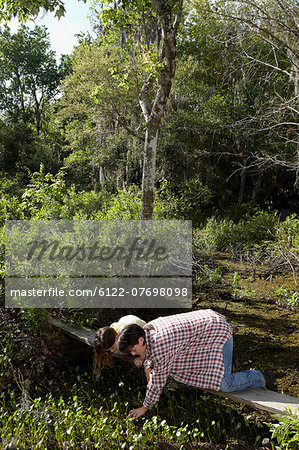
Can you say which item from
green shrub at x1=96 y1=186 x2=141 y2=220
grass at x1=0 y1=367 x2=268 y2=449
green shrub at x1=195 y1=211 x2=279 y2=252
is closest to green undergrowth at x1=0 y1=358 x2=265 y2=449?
grass at x1=0 y1=367 x2=268 y2=449

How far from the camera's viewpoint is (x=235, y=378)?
2.73 m

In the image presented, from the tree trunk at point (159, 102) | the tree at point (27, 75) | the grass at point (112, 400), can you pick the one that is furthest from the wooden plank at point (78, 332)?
the tree at point (27, 75)

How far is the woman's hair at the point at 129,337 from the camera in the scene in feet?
8.31

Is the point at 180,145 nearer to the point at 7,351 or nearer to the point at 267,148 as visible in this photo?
the point at 267,148

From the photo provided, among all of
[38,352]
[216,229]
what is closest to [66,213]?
[38,352]

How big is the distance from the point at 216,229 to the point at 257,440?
5.99 m

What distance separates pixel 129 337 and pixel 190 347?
0.55 meters

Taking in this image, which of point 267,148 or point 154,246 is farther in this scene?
point 267,148

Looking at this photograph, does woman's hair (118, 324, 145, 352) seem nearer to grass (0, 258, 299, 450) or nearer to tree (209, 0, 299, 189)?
grass (0, 258, 299, 450)

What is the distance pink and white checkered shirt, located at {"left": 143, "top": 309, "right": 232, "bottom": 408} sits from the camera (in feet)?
8.56

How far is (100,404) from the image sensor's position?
3.10 meters

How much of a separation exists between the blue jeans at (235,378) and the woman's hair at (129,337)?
75 cm

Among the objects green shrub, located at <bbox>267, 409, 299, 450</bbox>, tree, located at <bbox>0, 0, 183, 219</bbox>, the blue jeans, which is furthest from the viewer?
tree, located at <bbox>0, 0, 183, 219</bbox>

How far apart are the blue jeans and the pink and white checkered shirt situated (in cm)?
6
